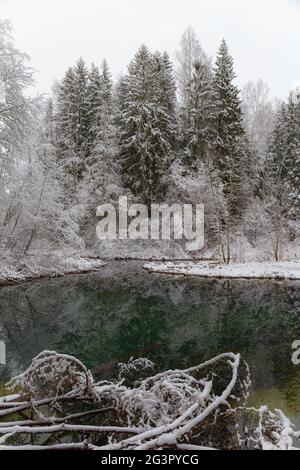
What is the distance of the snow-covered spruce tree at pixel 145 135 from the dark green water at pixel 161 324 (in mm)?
13664

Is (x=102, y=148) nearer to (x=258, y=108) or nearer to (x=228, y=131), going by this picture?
(x=228, y=131)

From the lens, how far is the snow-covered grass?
19.0m

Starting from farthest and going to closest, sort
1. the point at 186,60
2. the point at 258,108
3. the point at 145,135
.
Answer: the point at 258,108
the point at 186,60
the point at 145,135

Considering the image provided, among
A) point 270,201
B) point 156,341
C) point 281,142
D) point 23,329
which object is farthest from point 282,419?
point 281,142

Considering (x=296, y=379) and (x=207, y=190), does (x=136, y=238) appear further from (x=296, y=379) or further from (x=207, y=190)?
(x=296, y=379)

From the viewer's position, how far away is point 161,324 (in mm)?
12195

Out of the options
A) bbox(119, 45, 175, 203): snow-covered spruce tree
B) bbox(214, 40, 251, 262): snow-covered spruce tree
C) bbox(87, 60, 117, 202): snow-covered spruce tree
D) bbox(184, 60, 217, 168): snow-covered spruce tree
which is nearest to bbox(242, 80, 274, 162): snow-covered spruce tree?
bbox(214, 40, 251, 262): snow-covered spruce tree

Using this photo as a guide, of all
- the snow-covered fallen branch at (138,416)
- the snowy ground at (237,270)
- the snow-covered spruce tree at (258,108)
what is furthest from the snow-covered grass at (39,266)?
the snow-covered spruce tree at (258,108)

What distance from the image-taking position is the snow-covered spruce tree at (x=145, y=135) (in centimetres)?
3156

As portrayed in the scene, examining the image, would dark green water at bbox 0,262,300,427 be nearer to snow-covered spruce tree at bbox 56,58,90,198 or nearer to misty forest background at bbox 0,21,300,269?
misty forest background at bbox 0,21,300,269

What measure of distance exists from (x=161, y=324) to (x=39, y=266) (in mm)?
10431

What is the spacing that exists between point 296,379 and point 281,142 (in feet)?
105

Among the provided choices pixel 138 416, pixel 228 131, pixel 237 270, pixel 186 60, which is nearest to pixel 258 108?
pixel 186 60

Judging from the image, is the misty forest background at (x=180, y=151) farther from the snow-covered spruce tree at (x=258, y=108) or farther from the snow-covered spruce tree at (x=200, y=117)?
the snow-covered spruce tree at (x=258, y=108)
